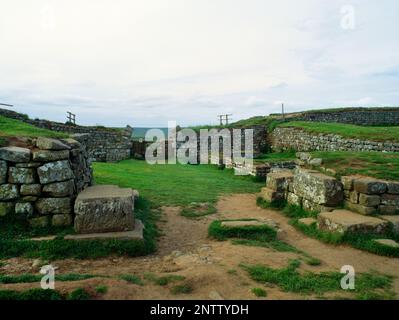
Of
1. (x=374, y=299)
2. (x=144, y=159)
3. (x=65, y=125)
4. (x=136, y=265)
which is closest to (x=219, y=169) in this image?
(x=144, y=159)

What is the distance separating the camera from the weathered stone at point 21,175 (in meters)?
7.25

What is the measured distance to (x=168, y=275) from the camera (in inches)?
210

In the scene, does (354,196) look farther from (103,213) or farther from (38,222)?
(38,222)

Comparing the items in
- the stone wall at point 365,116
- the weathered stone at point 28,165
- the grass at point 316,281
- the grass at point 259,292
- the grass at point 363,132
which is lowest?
the grass at point 316,281

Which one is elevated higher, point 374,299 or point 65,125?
point 65,125

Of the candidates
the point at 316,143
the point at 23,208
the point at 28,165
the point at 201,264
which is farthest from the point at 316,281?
the point at 316,143

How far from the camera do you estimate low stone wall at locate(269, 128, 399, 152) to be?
1720 cm

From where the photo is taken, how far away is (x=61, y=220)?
24.3ft

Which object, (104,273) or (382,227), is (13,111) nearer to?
(104,273)

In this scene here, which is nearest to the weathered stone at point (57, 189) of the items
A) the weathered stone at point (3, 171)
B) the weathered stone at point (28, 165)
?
the weathered stone at point (28, 165)

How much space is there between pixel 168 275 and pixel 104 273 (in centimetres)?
115

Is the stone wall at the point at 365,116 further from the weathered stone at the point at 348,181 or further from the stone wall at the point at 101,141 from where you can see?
the weathered stone at the point at 348,181

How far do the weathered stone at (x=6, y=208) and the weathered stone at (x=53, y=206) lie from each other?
507 mm
